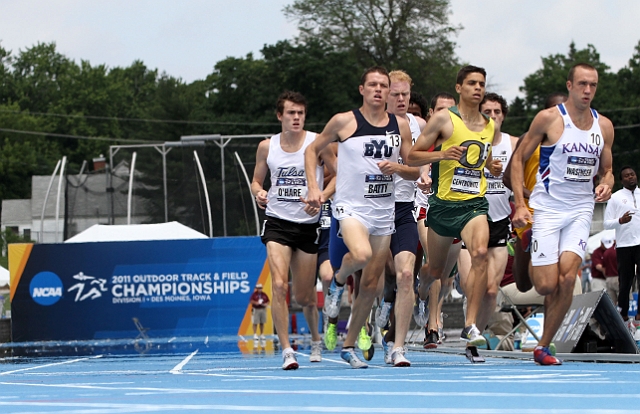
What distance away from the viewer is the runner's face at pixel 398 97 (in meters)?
11.4

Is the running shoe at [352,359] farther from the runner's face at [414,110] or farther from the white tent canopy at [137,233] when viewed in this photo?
the white tent canopy at [137,233]

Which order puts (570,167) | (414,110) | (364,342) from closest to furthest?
(570,167) → (364,342) → (414,110)

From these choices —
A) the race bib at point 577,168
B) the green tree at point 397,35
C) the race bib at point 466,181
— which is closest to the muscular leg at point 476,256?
the race bib at point 466,181

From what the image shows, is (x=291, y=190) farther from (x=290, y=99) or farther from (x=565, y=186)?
(x=565, y=186)

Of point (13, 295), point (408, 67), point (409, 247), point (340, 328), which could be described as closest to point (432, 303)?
point (409, 247)

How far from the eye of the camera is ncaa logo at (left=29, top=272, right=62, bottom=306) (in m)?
29.1

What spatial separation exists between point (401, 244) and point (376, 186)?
67 centimetres

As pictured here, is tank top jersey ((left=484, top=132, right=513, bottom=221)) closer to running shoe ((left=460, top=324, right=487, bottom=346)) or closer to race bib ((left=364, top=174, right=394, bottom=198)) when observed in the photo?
race bib ((left=364, top=174, right=394, bottom=198))

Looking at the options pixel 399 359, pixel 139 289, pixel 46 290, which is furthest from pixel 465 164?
pixel 46 290

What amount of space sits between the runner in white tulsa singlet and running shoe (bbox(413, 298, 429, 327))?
2556 mm

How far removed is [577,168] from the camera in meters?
9.36

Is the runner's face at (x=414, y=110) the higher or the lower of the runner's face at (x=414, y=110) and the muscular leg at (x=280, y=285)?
the higher

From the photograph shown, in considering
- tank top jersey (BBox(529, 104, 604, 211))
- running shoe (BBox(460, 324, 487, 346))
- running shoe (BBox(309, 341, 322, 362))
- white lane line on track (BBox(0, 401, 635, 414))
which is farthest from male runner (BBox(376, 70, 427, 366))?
white lane line on track (BBox(0, 401, 635, 414))

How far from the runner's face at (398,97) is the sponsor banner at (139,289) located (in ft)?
57.3
